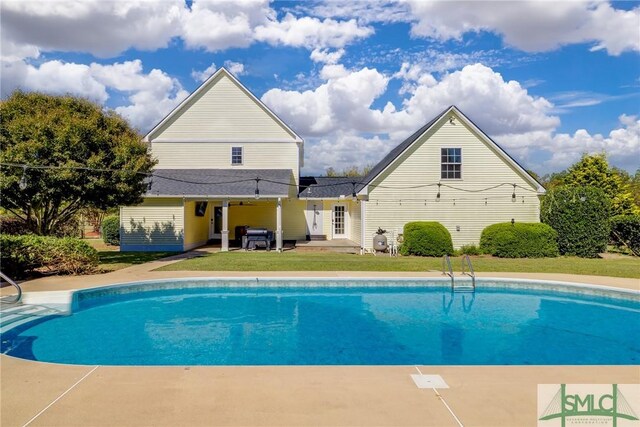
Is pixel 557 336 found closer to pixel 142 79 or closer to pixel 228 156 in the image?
pixel 228 156

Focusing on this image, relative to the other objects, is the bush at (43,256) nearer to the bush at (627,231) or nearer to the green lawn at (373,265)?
the green lawn at (373,265)

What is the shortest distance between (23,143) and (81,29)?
4.73m

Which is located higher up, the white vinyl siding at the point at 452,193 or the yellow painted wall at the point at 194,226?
the white vinyl siding at the point at 452,193

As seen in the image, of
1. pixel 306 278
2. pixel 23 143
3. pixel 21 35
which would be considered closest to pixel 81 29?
pixel 21 35

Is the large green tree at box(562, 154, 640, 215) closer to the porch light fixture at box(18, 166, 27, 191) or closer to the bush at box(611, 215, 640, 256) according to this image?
the bush at box(611, 215, 640, 256)

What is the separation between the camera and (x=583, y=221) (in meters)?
17.9

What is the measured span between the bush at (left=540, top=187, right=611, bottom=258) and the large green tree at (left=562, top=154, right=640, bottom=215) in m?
8.04

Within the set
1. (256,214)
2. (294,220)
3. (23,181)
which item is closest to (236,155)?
(256,214)

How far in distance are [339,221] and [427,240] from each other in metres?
8.34

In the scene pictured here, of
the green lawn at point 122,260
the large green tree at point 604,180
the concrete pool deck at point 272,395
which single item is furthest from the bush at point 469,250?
the concrete pool deck at point 272,395

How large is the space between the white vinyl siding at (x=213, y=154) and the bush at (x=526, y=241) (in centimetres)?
1288

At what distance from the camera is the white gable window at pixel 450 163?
19.6 metres

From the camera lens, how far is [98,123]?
14023 mm

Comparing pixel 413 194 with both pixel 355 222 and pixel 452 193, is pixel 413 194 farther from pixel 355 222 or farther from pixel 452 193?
pixel 355 222
